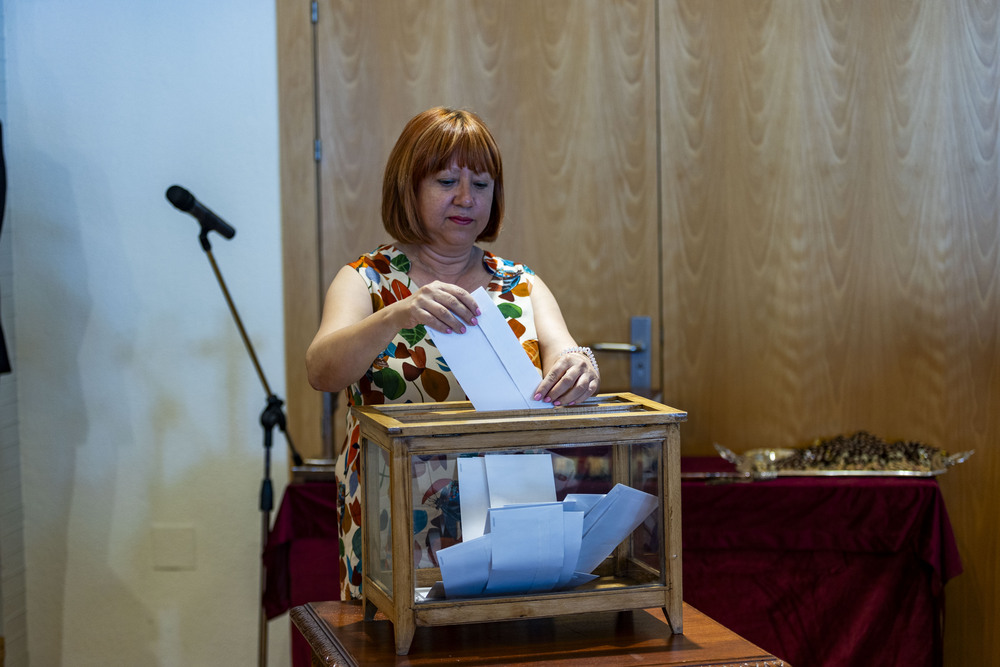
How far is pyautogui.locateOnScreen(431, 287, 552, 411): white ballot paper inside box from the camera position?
3.68 feet

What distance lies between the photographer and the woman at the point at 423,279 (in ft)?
4.69

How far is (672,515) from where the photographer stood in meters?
1.10

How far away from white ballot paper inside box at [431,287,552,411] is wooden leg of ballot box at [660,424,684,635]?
0.48ft

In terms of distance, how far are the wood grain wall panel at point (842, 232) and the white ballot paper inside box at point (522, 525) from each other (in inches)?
84.9

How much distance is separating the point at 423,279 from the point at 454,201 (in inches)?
5.4

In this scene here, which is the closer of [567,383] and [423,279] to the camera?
[567,383]

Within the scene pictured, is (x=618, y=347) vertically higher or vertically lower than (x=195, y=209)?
lower

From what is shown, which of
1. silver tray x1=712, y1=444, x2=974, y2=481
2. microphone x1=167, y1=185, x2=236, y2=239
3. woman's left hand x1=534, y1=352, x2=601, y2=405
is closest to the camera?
woman's left hand x1=534, y1=352, x2=601, y2=405

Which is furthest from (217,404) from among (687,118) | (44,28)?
(687,118)

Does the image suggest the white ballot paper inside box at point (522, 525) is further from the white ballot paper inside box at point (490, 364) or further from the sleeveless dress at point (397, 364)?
the sleeveless dress at point (397, 364)

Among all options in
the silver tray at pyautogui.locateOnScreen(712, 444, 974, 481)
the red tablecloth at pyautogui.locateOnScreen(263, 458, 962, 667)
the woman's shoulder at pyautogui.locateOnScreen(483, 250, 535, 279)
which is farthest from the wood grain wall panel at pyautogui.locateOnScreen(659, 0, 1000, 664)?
the woman's shoulder at pyautogui.locateOnScreen(483, 250, 535, 279)

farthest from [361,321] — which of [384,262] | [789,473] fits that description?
[789,473]

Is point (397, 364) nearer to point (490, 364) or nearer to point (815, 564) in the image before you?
point (490, 364)

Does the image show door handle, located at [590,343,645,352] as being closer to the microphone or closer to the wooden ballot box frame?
the microphone
